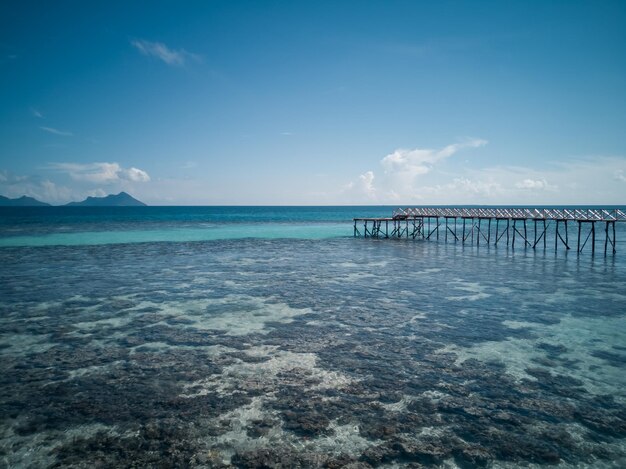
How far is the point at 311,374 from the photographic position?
898 cm

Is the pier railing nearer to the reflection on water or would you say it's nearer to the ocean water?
the reflection on water

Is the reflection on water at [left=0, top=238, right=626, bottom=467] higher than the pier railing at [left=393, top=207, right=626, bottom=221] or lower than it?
lower

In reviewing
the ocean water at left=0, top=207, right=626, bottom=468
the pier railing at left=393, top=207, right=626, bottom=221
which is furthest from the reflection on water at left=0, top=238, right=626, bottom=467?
the pier railing at left=393, top=207, right=626, bottom=221

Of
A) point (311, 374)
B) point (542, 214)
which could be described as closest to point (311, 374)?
point (311, 374)

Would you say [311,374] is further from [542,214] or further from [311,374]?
[542,214]

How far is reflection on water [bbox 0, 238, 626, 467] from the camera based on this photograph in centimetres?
625

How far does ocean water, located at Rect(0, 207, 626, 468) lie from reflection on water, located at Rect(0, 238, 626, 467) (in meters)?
0.04

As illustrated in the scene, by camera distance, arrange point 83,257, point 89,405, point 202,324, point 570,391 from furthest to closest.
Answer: point 83,257 → point 202,324 → point 570,391 → point 89,405

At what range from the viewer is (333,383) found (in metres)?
8.52

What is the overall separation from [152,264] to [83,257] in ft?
24.8

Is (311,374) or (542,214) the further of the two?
(542,214)

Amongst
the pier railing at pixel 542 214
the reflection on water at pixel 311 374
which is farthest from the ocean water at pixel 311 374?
the pier railing at pixel 542 214

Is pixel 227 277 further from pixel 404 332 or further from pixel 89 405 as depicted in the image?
pixel 89 405

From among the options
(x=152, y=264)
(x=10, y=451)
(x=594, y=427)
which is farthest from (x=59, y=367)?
(x=152, y=264)
